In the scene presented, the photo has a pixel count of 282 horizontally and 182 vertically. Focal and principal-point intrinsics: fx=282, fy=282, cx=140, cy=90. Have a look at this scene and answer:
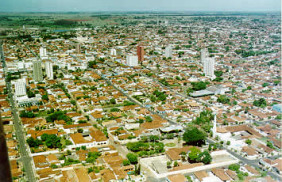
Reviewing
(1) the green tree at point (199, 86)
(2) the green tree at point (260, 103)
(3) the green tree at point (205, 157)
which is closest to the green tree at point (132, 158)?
(3) the green tree at point (205, 157)

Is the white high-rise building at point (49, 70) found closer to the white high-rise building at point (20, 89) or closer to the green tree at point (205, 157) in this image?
the white high-rise building at point (20, 89)

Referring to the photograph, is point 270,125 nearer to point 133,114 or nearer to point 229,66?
point 133,114

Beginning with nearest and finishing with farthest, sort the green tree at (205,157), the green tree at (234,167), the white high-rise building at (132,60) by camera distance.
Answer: the green tree at (234,167) → the green tree at (205,157) → the white high-rise building at (132,60)

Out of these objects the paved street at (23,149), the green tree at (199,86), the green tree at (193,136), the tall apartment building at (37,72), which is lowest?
the paved street at (23,149)

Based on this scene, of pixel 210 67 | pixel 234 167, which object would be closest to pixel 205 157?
pixel 234 167

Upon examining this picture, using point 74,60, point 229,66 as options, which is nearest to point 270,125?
point 229,66

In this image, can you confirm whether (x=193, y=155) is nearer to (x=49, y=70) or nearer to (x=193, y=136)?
(x=193, y=136)

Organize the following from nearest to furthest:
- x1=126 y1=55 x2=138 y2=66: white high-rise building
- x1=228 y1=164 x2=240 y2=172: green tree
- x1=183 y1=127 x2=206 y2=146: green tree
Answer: x1=228 y1=164 x2=240 y2=172: green tree
x1=183 y1=127 x2=206 y2=146: green tree
x1=126 y1=55 x2=138 y2=66: white high-rise building

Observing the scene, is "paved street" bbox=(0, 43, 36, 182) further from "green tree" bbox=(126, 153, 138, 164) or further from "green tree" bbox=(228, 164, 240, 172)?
"green tree" bbox=(228, 164, 240, 172)

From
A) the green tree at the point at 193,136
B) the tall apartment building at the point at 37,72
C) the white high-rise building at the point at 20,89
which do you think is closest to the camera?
the green tree at the point at 193,136

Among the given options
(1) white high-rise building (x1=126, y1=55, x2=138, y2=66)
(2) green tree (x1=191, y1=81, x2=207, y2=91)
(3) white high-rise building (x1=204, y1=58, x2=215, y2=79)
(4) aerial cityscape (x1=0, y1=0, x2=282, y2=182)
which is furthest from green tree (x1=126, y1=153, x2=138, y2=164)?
(1) white high-rise building (x1=126, y1=55, x2=138, y2=66)
